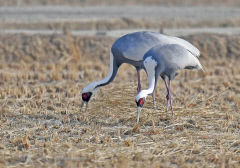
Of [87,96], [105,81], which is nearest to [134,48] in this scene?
[105,81]

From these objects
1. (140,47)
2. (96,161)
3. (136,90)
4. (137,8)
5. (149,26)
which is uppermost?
(137,8)

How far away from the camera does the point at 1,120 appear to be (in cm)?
979

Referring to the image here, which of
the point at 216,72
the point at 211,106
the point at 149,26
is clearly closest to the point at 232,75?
the point at 216,72

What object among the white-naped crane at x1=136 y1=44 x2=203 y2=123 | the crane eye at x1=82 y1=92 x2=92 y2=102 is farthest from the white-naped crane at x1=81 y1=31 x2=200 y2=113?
the white-naped crane at x1=136 y1=44 x2=203 y2=123

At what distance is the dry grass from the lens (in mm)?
7562

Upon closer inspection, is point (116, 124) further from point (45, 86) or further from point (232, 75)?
point (232, 75)

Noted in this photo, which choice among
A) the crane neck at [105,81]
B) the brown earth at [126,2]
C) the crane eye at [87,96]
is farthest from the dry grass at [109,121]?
the brown earth at [126,2]

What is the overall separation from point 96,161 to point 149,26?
19384mm

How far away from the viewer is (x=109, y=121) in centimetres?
988

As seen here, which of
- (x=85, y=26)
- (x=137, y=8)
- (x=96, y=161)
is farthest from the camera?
(x=137, y=8)

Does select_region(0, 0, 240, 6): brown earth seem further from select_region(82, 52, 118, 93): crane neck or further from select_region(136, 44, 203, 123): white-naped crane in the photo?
select_region(136, 44, 203, 123): white-naped crane

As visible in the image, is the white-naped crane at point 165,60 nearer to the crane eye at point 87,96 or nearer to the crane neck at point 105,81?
the crane neck at point 105,81

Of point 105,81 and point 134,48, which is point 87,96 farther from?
point 134,48

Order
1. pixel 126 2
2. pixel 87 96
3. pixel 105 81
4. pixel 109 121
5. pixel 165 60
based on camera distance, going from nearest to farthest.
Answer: pixel 165 60 < pixel 109 121 < pixel 87 96 < pixel 105 81 < pixel 126 2
